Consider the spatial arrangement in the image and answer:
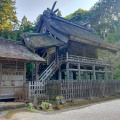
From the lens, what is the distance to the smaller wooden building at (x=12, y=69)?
14.1 meters

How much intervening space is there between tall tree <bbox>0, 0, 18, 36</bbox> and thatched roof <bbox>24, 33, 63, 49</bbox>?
10.1 m

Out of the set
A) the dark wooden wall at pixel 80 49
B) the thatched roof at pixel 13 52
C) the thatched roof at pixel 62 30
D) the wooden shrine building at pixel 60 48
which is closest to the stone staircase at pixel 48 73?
the wooden shrine building at pixel 60 48

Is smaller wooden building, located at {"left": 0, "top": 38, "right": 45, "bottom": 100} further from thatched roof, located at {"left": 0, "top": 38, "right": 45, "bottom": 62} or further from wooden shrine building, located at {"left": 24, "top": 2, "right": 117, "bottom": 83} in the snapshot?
wooden shrine building, located at {"left": 24, "top": 2, "right": 117, "bottom": 83}

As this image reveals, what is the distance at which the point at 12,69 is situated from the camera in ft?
49.3

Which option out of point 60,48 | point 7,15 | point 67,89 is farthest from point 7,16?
point 67,89

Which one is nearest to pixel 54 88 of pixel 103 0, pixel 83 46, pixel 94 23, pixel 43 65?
pixel 43 65

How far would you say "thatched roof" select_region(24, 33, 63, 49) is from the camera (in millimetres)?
17984

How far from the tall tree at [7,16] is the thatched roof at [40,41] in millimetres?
10104

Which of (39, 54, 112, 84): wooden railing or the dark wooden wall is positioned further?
the dark wooden wall

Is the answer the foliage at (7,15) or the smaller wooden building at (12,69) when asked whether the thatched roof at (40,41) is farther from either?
the foliage at (7,15)

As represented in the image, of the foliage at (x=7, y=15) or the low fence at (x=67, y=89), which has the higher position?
the foliage at (x=7, y=15)

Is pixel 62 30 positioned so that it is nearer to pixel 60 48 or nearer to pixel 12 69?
pixel 60 48

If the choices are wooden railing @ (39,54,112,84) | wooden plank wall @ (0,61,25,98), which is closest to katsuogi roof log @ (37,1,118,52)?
wooden railing @ (39,54,112,84)

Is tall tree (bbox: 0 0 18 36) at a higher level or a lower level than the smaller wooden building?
higher
